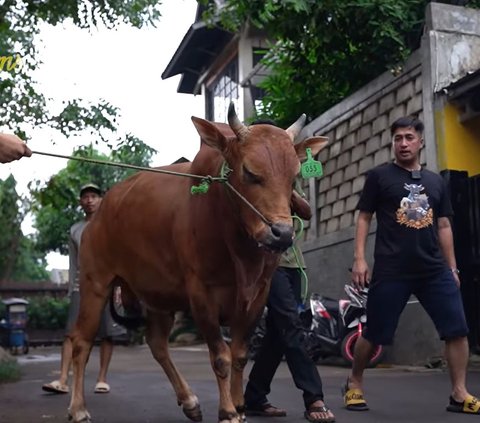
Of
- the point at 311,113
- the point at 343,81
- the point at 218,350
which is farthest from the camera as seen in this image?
the point at 311,113

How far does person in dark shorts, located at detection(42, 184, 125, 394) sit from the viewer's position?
7707 mm

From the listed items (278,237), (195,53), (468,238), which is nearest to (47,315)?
(195,53)

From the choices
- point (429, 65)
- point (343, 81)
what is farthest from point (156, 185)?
point (343, 81)

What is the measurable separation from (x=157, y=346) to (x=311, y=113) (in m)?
8.06

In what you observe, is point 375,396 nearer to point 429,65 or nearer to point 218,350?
point 218,350

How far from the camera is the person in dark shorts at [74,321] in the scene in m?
7.71

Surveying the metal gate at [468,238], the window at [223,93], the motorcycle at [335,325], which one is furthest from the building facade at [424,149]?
the window at [223,93]

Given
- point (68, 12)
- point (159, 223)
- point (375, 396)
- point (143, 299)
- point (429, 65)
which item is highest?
point (68, 12)

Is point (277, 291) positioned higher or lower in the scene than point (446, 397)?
higher

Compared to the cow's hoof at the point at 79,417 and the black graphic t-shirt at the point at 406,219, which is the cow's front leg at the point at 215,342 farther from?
the black graphic t-shirt at the point at 406,219

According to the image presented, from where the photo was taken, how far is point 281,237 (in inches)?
169

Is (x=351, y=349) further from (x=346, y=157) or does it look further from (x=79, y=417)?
(x=79, y=417)

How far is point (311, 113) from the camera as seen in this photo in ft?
44.4

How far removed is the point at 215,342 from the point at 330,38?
291 inches
